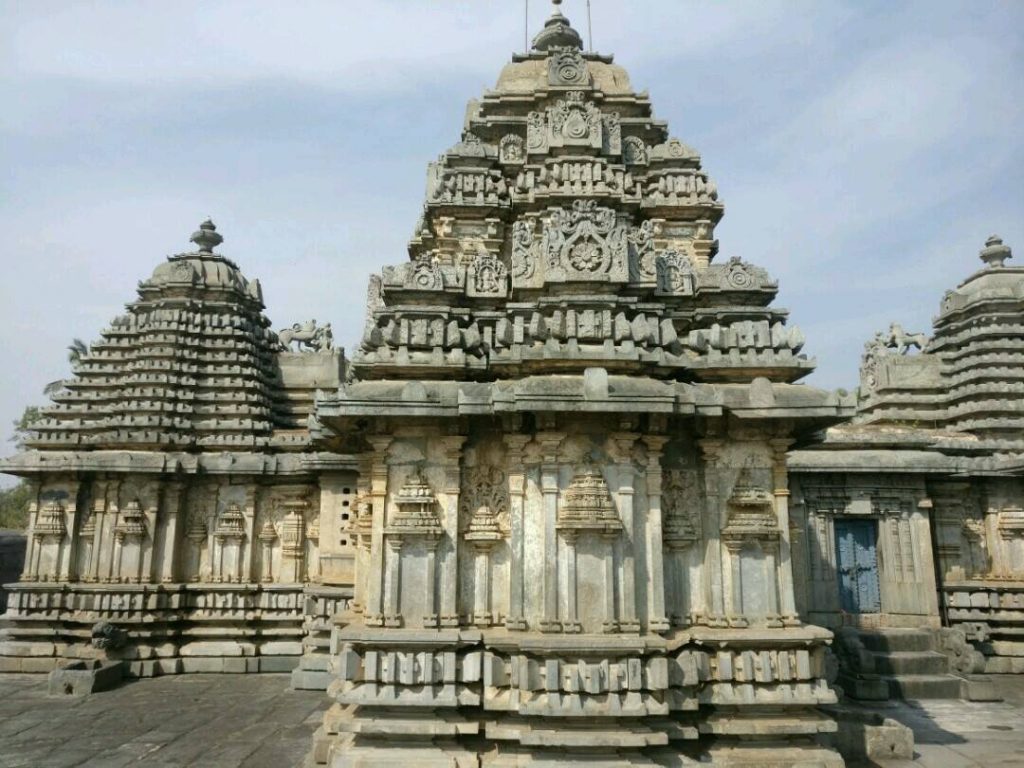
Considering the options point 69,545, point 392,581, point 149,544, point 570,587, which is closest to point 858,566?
point 570,587

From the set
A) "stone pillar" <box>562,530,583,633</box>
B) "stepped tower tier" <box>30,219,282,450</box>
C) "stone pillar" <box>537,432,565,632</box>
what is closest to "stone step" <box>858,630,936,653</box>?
"stone pillar" <box>562,530,583,633</box>

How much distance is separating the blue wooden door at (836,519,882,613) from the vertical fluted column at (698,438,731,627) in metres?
8.40

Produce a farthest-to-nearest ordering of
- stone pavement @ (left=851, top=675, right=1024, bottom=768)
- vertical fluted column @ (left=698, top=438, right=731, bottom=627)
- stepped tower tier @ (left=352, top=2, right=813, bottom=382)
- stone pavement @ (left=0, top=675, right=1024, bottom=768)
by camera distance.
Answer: stone pavement @ (left=0, top=675, right=1024, bottom=768) → stone pavement @ (left=851, top=675, right=1024, bottom=768) → stepped tower tier @ (left=352, top=2, right=813, bottom=382) → vertical fluted column @ (left=698, top=438, right=731, bottom=627)

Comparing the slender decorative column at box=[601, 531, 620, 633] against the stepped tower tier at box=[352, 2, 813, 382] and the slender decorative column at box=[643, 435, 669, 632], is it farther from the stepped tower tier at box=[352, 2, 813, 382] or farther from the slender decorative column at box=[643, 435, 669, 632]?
the stepped tower tier at box=[352, 2, 813, 382]

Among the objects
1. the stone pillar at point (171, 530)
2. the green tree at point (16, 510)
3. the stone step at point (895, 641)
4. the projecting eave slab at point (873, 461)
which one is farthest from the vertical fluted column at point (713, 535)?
the green tree at point (16, 510)

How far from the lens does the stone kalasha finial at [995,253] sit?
19.7 meters

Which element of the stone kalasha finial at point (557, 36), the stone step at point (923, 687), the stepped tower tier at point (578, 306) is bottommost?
the stone step at point (923, 687)

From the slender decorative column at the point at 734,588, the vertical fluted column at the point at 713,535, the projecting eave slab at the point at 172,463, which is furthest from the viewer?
the projecting eave slab at the point at 172,463

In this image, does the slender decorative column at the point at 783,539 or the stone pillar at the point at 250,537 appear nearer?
the slender decorative column at the point at 783,539

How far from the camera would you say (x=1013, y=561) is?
16.2 m

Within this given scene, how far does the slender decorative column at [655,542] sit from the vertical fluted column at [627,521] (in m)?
0.18

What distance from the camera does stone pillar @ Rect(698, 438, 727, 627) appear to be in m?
7.75

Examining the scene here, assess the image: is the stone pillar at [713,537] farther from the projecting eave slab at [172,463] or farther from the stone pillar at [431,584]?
the projecting eave slab at [172,463]

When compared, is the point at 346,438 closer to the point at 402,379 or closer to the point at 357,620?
the point at 402,379
